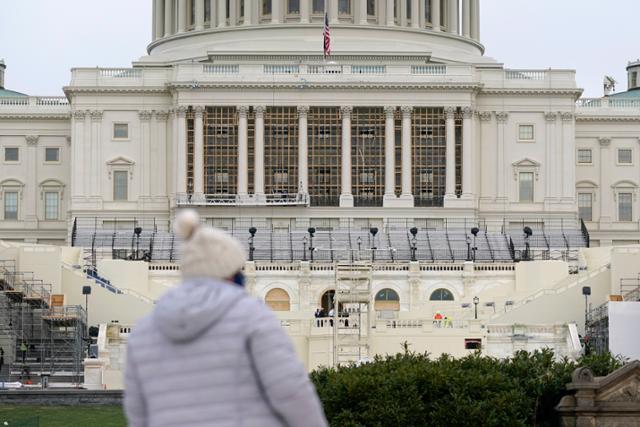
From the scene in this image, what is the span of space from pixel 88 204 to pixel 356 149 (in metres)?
16.7

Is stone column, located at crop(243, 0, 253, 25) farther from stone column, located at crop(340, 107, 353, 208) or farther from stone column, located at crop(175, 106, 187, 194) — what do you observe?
stone column, located at crop(340, 107, 353, 208)

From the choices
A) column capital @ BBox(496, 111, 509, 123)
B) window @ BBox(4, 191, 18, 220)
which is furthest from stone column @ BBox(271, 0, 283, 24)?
window @ BBox(4, 191, 18, 220)

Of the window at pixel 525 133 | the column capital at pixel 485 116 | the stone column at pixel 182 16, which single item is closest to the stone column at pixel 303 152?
the column capital at pixel 485 116

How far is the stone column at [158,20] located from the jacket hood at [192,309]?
125254 mm

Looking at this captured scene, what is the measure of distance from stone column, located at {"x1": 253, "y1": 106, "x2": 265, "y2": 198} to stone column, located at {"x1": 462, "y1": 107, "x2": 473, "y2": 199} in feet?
40.2

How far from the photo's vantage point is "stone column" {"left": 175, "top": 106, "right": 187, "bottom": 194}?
383ft

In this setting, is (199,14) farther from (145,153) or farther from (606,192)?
(606,192)

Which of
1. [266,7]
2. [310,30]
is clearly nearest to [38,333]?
[310,30]

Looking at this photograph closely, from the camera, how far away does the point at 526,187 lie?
394ft

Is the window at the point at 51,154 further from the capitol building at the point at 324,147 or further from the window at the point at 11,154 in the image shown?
the window at the point at 11,154

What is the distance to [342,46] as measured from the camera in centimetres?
12594

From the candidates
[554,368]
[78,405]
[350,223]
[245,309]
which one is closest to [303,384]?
[245,309]

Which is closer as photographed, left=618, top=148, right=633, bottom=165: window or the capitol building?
the capitol building

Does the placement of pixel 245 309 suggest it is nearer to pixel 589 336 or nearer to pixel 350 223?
pixel 589 336
